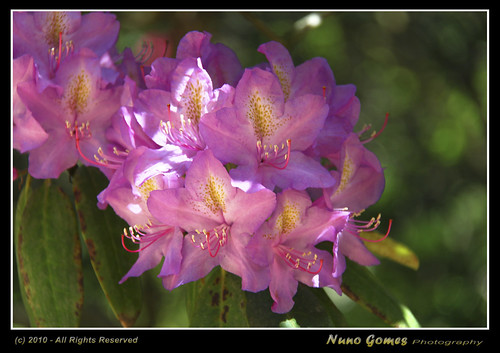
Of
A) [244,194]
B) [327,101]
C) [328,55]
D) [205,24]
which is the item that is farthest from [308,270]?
[328,55]

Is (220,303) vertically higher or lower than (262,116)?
lower

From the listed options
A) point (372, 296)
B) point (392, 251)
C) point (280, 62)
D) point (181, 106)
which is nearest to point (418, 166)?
point (392, 251)

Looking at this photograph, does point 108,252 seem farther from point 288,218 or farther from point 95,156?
point 288,218

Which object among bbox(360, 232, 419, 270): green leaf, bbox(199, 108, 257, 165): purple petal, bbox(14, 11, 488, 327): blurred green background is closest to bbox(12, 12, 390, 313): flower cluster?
bbox(199, 108, 257, 165): purple petal

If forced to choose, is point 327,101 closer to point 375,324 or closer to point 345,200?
point 345,200

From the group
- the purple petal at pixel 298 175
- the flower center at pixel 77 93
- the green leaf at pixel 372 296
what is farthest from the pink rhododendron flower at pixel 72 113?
the green leaf at pixel 372 296
